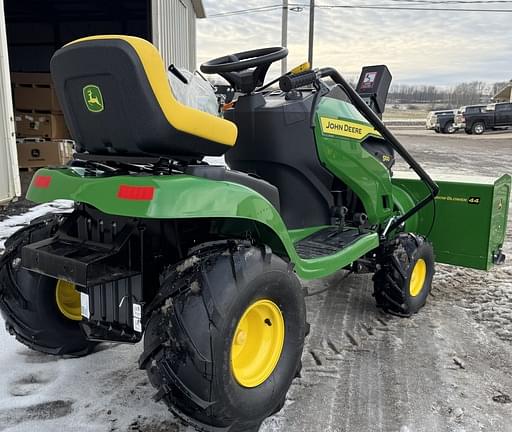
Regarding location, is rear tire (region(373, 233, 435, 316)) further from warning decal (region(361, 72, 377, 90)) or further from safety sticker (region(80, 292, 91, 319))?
safety sticker (region(80, 292, 91, 319))

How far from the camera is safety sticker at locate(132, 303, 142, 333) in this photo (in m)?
2.07

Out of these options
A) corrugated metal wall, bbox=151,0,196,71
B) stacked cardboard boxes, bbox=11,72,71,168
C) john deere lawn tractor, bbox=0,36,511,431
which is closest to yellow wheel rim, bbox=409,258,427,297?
john deere lawn tractor, bbox=0,36,511,431

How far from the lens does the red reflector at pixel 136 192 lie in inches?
70.7

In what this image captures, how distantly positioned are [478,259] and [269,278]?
2.28 meters

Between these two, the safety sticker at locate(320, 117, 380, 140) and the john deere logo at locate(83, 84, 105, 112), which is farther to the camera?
the safety sticker at locate(320, 117, 380, 140)

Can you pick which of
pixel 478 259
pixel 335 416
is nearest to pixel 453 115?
pixel 478 259

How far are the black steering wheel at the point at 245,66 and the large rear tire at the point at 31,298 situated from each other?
1091 mm

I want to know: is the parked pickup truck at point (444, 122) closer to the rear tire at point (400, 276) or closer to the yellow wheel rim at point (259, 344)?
the rear tire at point (400, 276)

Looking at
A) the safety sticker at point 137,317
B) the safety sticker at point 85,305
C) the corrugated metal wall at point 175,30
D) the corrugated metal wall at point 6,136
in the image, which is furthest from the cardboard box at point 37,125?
the safety sticker at point 137,317

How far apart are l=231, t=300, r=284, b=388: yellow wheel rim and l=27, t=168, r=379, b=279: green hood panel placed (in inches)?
11.3

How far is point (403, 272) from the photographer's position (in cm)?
337

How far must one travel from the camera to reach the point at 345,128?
312 cm

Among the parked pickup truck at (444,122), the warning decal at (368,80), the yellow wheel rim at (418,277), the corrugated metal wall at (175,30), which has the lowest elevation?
the yellow wheel rim at (418,277)

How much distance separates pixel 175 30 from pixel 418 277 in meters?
9.37
